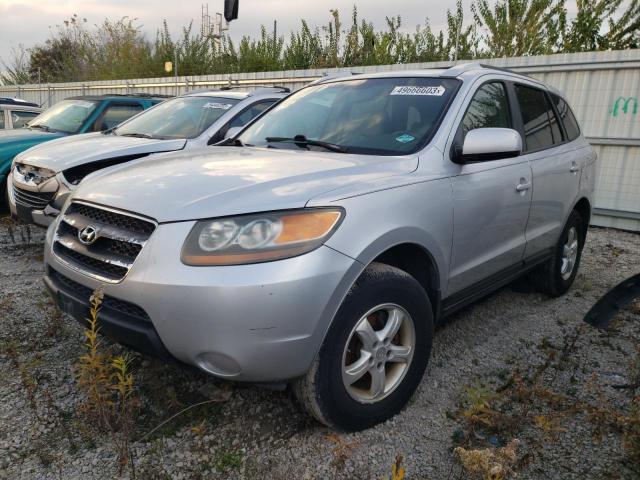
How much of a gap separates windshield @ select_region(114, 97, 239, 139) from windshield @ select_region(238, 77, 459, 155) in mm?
2100

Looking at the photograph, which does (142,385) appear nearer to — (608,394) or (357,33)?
(608,394)

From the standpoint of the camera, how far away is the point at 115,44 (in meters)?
19.2

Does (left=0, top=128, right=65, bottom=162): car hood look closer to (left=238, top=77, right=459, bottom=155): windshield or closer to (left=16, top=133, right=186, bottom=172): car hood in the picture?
(left=16, top=133, right=186, bottom=172): car hood

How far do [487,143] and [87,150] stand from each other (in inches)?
144

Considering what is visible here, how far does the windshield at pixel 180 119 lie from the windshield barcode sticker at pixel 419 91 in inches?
109

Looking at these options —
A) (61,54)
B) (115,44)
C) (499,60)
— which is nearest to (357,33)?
(499,60)

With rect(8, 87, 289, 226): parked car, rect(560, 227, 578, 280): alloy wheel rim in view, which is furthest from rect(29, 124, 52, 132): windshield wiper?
rect(560, 227, 578, 280): alloy wheel rim

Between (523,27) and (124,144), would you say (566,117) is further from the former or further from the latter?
(523,27)

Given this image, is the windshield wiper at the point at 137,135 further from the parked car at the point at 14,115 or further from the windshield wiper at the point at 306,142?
the parked car at the point at 14,115

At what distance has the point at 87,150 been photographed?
481 cm

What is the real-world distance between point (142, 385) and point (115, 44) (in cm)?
1935

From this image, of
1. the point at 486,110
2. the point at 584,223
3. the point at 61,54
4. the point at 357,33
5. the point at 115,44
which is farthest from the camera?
the point at 61,54

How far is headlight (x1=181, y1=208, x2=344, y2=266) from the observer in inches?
76.2

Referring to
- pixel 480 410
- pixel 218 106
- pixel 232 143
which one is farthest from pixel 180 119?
pixel 480 410
